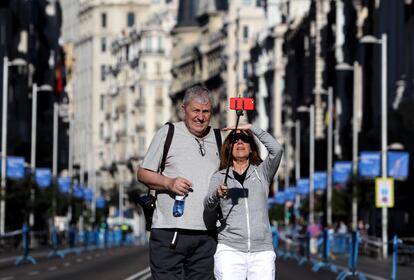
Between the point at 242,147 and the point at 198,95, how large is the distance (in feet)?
1.95

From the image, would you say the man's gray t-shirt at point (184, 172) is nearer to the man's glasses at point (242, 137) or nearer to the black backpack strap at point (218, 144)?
the black backpack strap at point (218, 144)

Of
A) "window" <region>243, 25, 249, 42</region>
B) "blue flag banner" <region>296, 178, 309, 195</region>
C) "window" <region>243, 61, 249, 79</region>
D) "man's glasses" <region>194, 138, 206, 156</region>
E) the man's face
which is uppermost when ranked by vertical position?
"window" <region>243, 25, 249, 42</region>

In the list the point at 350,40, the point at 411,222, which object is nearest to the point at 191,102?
the point at 411,222

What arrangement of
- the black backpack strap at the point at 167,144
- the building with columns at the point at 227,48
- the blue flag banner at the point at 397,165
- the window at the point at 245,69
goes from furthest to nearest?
the building with columns at the point at 227,48 → the window at the point at 245,69 → the blue flag banner at the point at 397,165 → the black backpack strap at the point at 167,144

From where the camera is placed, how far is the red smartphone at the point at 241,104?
37.1ft

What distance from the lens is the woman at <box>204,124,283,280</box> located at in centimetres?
1211

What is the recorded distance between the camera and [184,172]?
39.5 ft

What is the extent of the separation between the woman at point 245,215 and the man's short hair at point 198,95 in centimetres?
35

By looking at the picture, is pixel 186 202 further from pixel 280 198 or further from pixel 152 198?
pixel 280 198

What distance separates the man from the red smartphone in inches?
23.0

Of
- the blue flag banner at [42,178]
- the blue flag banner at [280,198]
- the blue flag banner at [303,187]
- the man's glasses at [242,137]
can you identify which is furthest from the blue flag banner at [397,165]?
the blue flag banner at [280,198]

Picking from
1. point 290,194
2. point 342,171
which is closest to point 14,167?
point 342,171

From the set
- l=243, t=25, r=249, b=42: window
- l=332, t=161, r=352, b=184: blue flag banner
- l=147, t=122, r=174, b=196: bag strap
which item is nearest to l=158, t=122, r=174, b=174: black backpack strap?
l=147, t=122, r=174, b=196: bag strap

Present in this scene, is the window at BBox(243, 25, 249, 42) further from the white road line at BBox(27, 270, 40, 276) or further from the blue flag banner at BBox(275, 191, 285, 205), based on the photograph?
the white road line at BBox(27, 270, 40, 276)
